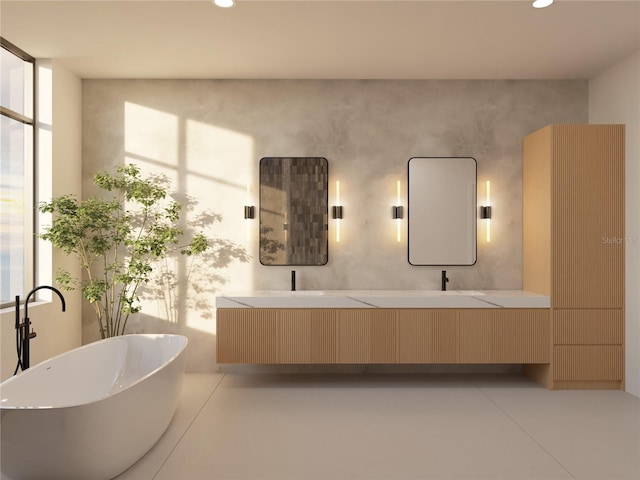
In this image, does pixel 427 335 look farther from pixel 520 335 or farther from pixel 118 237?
pixel 118 237

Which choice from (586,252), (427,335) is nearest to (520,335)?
(427,335)

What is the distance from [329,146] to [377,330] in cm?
184

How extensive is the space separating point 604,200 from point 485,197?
1025mm

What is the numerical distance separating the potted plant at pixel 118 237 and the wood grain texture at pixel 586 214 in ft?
10.5

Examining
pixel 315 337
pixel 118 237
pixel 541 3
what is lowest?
pixel 315 337

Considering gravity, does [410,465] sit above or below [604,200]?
below

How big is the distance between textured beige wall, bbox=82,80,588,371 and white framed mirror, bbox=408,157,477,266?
0.10 metres

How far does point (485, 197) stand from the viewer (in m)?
4.97

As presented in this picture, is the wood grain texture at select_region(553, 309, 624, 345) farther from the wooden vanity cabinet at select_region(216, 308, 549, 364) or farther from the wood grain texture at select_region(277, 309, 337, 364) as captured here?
the wood grain texture at select_region(277, 309, 337, 364)

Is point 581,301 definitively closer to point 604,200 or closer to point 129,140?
point 604,200

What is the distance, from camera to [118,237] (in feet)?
15.2

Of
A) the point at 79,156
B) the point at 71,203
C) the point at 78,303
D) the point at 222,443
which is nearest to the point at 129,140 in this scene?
the point at 79,156

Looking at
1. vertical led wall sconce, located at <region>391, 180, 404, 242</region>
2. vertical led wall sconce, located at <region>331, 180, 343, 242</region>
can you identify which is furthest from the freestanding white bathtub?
vertical led wall sconce, located at <region>391, 180, 404, 242</region>

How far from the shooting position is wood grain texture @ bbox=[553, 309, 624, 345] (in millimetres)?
4379
